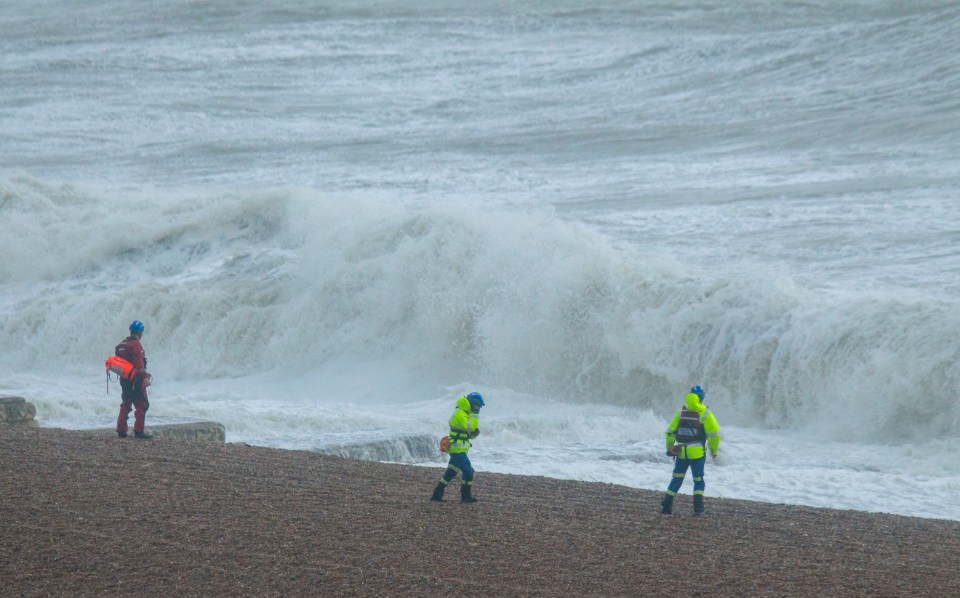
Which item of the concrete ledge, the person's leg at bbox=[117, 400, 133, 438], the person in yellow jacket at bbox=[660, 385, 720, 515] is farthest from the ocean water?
the person in yellow jacket at bbox=[660, 385, 720, 515]

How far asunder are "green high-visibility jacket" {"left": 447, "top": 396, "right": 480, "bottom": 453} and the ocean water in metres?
3.37

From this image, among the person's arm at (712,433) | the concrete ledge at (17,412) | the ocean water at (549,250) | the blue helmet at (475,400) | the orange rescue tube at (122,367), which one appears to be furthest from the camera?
the ocean water at (549,250)

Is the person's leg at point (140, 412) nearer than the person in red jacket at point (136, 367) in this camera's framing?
No

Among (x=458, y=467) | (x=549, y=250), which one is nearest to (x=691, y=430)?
(x=458, y=467)

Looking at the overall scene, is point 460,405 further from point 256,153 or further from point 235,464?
point 256,153

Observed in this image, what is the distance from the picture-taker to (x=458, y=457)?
10055 mm

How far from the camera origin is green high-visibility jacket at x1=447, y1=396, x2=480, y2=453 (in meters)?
9.93

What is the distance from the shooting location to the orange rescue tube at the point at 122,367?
39.4ft

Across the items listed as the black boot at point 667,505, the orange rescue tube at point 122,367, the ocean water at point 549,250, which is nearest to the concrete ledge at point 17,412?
the ocean water at point 549,250

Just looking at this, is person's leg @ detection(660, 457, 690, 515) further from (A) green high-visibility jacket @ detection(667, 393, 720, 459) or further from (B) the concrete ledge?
(B) the concrete ledge

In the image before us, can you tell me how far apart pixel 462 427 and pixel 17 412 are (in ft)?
21.4

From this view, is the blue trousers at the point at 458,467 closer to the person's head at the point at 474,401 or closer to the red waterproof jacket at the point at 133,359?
the person's head at the point at 474,401

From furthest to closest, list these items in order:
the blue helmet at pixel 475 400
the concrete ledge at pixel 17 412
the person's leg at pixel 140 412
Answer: the concrete ledge at pixel 17 412 → the person's leg at pixel 140 412 → the blue helmet at pixel 475 400

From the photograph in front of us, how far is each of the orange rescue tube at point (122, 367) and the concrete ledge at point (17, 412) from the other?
96.9 inches
